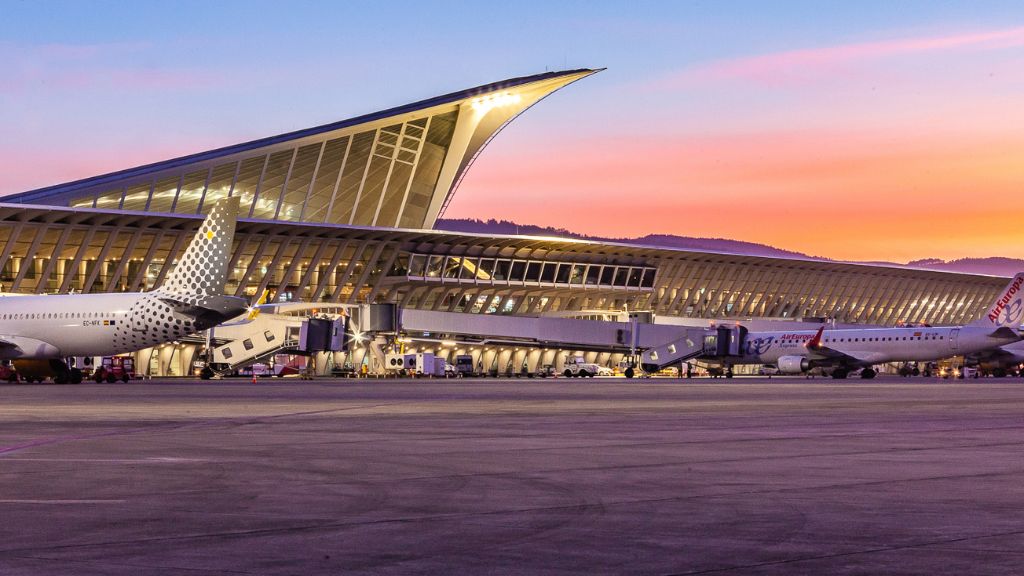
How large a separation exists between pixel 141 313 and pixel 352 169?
6032 cm

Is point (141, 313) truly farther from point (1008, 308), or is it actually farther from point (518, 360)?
point (518, 360)

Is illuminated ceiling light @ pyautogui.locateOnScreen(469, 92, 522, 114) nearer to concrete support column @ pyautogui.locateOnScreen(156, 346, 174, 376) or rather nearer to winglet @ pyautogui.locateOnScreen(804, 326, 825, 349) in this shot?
concrete support column @ pyautogui.locateOnScreen(156, 346, 174, 376)

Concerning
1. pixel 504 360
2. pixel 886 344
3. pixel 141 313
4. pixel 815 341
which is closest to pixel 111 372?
pixel 141 313

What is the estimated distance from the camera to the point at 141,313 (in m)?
56.4

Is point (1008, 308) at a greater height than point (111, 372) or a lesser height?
greater

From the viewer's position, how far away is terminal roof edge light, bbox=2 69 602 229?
347 feet

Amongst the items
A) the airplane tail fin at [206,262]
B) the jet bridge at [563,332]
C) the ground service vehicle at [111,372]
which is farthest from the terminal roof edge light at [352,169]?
the airplane tail fin at [206,262]

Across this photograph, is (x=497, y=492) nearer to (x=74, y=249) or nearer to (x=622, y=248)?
(x=74, y=249)

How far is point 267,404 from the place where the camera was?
111 feet

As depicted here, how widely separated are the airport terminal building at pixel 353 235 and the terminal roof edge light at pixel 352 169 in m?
0.12

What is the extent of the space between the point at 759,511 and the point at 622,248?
4699 inches

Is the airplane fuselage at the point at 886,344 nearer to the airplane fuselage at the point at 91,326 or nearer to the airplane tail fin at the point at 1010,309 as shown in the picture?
the airplane tail fin at the point at 1010,309

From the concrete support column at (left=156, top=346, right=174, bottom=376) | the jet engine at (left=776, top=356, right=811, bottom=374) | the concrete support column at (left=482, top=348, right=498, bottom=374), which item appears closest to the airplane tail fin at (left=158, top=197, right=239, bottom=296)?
the jet engine at (left=776, top=356, right=811, bottom=374)

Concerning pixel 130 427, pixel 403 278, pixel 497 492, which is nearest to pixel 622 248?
pixel 403 278
